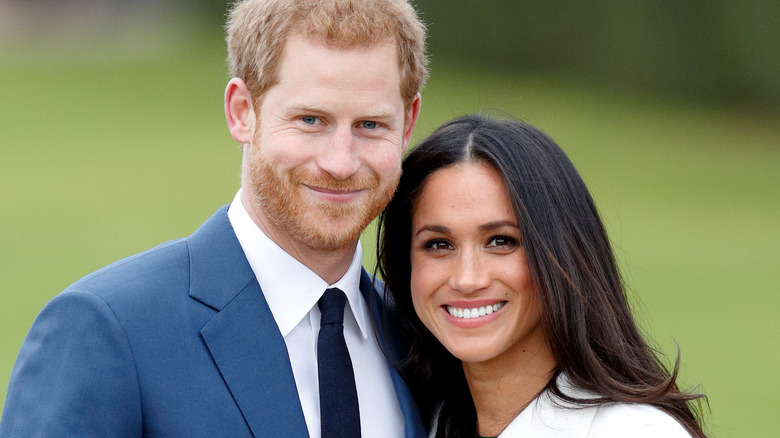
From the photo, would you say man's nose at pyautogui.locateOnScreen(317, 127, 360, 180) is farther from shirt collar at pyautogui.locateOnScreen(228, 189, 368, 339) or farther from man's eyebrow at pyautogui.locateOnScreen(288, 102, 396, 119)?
shirt collar at pyautogui.locateOnScreen(228, 189, 368, 339)

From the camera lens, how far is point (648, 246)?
71.7 ft

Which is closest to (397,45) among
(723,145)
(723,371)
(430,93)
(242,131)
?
(242,131)

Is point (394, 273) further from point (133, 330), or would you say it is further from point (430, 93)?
point (430, 93)

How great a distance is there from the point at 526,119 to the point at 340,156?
25512 mm

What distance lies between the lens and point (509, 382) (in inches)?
155

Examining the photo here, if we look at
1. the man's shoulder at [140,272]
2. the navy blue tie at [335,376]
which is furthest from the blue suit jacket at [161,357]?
the navy blue tie at [335,376]

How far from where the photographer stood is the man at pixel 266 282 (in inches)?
120

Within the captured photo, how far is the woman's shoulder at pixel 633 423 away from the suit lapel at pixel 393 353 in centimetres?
60

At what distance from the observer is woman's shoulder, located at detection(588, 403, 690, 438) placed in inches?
138

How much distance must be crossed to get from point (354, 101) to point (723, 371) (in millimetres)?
13466

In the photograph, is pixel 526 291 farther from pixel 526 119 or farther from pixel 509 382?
pixel 526 119

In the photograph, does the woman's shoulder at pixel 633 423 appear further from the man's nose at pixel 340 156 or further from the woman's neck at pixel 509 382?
the man's nose at pixel 340 156

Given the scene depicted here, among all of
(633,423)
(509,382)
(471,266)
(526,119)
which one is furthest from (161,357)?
(526,119)

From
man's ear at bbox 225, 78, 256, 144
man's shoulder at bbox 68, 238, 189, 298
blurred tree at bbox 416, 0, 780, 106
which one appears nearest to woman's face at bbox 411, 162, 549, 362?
man's ear at bbox 225, 78, 256, 144
